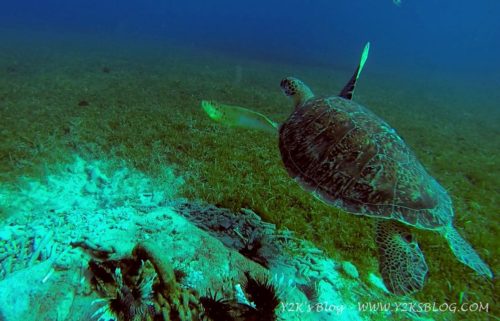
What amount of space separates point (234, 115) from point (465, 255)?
9.80 ft

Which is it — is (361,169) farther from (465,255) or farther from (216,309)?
(216,309)

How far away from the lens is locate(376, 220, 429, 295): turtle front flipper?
2.77m

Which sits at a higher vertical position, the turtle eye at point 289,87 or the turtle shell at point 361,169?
the turtle eye at point 289,87

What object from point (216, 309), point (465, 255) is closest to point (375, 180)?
point (465, 255)

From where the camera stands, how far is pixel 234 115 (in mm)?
3719

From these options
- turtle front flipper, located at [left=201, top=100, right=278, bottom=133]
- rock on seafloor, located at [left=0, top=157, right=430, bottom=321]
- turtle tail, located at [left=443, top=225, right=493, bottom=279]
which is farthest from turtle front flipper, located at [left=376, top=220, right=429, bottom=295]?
turtle front flipper, located at [left=201, top=100, right=278, bottom=133]

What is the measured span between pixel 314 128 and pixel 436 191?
165 cm

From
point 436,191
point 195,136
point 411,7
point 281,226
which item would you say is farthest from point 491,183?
point 411,7

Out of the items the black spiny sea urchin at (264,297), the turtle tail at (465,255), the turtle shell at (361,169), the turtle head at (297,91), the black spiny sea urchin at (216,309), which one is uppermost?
the turtle head at (297,91)

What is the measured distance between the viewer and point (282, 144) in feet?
13.5

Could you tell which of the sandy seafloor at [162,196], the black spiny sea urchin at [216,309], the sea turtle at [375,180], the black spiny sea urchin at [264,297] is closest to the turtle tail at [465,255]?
the sea turtle at [375,180]

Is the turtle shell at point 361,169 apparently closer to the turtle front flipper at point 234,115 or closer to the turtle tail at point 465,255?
the turtle tail at point 465,255

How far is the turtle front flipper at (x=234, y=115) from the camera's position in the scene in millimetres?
3611

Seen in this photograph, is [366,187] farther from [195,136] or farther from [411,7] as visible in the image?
[411,7]
